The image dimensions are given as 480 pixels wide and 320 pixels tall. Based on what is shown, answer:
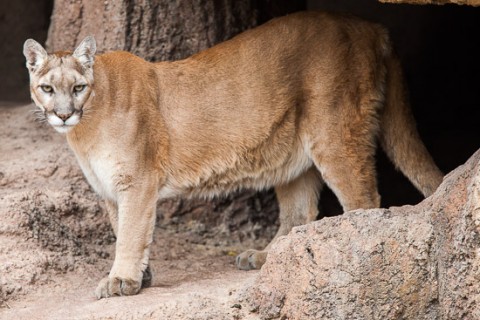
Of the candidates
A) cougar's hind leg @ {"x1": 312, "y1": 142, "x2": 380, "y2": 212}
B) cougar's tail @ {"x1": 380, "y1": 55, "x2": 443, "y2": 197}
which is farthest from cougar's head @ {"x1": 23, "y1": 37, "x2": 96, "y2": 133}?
cougar's tail @ {"x1": 380, "y1": 55, "x2": 443, "y2": 197}

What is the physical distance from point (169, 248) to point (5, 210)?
1.23m

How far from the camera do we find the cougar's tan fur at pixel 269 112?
538cm

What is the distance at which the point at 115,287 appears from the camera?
4926 millimetres

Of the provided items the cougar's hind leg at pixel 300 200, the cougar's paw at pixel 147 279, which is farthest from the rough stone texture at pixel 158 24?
the cougar's paw at pixel 147 279

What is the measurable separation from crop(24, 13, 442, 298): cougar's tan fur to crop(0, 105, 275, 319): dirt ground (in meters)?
0.40

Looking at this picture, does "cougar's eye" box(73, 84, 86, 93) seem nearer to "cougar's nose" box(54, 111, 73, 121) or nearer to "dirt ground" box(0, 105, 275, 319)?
"cougar's nose" box(54, 111, 73, 121)

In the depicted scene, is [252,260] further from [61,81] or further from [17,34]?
[17,34]

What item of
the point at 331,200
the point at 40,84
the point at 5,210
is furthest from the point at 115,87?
the point at 331,200

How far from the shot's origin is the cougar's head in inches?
196

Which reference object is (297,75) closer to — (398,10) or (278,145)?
(278,145)

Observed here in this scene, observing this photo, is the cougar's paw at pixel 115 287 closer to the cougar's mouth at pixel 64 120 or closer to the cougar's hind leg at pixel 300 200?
the cougar's mouth at pixel 64 120

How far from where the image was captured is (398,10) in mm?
8836

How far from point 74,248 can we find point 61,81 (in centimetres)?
112

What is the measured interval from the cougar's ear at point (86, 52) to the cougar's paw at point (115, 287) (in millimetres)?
1169
